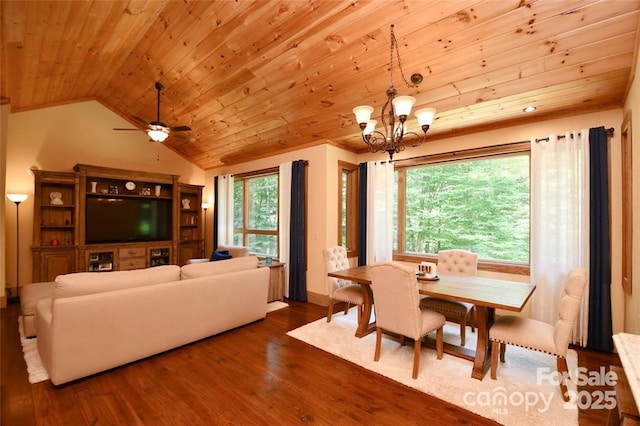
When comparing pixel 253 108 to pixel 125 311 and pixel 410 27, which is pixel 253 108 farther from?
pixel 125 311

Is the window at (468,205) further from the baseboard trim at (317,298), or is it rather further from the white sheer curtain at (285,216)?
the white sheer curtain at (285,216)

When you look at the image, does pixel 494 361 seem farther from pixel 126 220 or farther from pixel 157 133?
pixel 126 220

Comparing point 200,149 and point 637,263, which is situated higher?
point 200,149

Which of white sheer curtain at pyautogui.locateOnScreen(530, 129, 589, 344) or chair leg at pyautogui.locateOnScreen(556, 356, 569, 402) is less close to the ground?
white sheer curtain at pyautogui.locateOnScreen(530, 129, 589, 344)

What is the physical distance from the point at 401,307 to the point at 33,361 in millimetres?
3480

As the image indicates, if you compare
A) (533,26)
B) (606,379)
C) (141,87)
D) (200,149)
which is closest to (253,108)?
(141,87)

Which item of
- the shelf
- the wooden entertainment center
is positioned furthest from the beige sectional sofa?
the shelf

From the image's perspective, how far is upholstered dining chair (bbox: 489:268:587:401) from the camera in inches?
86.7

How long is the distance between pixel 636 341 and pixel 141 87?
245 inches

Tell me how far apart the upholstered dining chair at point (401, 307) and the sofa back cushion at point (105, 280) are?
215 cm

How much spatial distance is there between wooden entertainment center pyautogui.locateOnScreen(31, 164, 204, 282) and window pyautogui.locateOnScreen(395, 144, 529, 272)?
492cm

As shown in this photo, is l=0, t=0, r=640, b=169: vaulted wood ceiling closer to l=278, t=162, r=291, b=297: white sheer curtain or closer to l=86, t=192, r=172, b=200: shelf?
l=278, t=162, r=291, b=297: white sheer curtain

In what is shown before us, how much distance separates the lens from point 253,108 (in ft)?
14.4

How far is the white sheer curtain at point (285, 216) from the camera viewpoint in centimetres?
521
